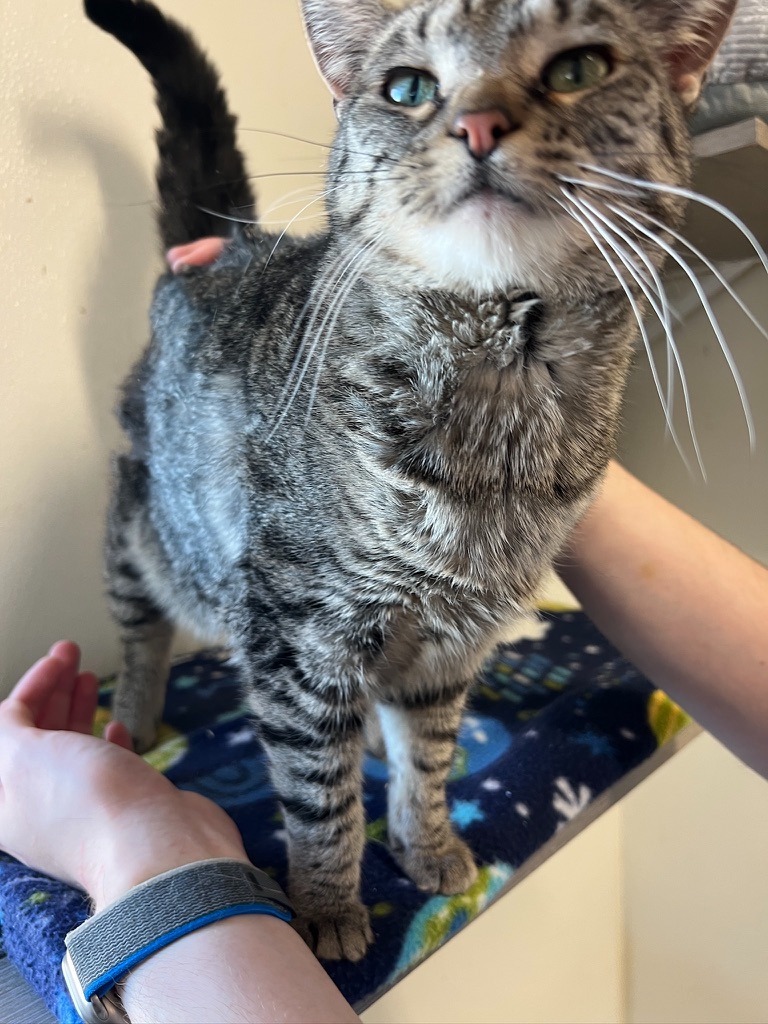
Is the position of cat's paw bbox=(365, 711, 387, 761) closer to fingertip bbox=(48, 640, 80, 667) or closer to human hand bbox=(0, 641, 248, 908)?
human hand bbox=(0, 641, 248, 908)

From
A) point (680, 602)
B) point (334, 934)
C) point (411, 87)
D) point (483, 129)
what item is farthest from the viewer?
point (680, 602)

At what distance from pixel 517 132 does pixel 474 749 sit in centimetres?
73

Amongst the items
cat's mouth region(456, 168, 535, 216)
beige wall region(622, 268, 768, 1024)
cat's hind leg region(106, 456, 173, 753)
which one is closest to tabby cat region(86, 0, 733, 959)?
cat's mouth region(456, 168, 535, 216)

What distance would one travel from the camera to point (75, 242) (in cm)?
90

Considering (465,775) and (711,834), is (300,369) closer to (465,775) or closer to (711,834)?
(465,775)

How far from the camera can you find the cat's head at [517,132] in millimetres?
418

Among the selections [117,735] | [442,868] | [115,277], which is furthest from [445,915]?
[115,277]

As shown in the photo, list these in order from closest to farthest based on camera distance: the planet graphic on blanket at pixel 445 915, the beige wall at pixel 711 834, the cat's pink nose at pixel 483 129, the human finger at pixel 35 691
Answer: the cat's pink nose at pixel 483 129 < the planet graphic on blanket at pixel 445 915 < the human finger at pixel 35 691 < the beige wall at pixel 711 834

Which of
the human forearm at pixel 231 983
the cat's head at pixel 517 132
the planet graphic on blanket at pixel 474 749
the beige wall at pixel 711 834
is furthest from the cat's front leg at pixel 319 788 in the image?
the beige wall at pixel 711 834

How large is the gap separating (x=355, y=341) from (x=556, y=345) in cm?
16

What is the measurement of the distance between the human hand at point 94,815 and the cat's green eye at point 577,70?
2.00 ft

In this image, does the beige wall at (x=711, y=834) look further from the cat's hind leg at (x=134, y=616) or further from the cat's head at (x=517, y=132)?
the cat's hind leg at (x=134, y=616)

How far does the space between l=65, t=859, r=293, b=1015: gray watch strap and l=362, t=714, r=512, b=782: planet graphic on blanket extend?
0.35 metres

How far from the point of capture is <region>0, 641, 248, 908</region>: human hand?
1.80 ft
